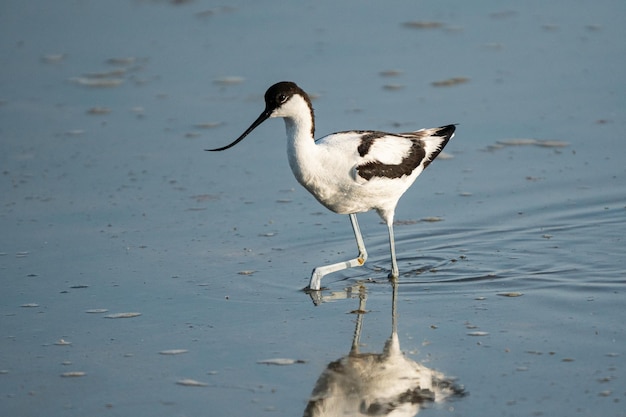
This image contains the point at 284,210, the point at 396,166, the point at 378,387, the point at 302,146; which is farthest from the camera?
the point at 284,210

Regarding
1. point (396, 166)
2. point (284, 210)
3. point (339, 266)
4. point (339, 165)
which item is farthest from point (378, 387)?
point (284, 210)

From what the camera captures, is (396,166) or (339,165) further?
(396,166)

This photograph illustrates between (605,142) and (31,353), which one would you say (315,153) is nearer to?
(31,353)

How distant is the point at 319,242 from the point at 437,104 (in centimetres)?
265

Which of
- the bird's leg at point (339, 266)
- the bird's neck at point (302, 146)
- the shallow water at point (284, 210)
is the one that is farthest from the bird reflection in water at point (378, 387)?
the bird's neck at point (302, 146)

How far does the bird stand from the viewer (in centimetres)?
643

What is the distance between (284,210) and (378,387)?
9.45 feet

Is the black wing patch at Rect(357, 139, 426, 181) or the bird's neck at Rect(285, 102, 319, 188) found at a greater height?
the bird's neck at Rect(285, 102, 319, 188)

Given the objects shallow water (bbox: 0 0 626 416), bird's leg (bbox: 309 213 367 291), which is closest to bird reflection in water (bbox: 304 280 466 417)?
shallow water (bbox: 0 0 626 416)

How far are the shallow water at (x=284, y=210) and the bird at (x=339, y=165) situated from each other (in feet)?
1.10

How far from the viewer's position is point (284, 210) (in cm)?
773

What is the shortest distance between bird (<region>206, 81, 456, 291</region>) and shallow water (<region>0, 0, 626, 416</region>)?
0.34 meters

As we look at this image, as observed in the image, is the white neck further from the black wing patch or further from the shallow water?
the shallow water

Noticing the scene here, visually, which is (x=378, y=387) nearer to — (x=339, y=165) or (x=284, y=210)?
(x=339, y=165)
